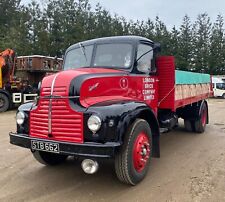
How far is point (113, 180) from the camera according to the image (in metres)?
4.73

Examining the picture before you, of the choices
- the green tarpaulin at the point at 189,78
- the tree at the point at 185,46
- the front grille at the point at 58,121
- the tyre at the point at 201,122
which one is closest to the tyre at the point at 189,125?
the tyre at the point at 201,122

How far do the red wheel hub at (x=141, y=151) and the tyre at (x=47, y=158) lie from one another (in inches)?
68.6

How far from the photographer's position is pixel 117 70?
503 centimetres

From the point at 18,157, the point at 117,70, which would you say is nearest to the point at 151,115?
the point at 117,70

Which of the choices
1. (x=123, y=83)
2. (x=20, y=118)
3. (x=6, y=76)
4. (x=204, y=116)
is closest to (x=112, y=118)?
(x=123, y=83)

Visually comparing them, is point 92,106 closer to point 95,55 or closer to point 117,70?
point 117,70

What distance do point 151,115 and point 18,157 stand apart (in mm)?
2906

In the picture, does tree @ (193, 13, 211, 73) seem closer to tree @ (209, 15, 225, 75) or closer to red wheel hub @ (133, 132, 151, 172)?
tree @ (209, 15, 225, 75)

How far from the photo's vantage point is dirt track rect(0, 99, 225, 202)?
4113 mm

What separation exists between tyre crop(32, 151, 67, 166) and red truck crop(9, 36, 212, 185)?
2cm

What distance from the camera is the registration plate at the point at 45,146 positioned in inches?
161

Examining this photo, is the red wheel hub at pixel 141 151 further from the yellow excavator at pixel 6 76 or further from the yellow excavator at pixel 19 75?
the yellow excavator at pixel 6 76

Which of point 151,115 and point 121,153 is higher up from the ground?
point 151,115

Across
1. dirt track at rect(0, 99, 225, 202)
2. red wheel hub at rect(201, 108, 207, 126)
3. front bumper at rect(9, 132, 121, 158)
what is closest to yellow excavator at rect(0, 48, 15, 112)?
dirt track at rect(0, 99, 225, 202)
